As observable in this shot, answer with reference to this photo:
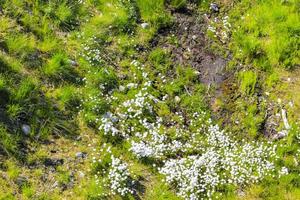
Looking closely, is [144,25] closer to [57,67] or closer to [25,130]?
[57,67]

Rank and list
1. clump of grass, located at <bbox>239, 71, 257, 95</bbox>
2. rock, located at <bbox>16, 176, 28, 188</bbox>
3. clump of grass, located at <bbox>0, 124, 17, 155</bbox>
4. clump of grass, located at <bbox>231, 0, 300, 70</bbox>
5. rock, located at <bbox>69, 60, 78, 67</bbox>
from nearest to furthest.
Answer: rock, located at <bbox>16, 176, 28, 188</bbox> < clump of grass, located at <bbox>0, 124, 17, 155</bbox> < rock, located at <bbox>69, 60, 78, 67</bbox> < clump of grass, located at <bbox>239, 71, 257, 95</bbox> < clump of grass, located at <bbox>231, 0, 300, 70</bbox>

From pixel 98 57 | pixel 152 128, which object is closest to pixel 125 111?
pixel 152 128

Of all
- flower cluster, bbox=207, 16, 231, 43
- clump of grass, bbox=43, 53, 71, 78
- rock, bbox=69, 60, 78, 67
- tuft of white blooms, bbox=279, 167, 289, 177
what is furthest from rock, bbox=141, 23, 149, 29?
tuft of white blooms, bbox=279, 167, 289, 177

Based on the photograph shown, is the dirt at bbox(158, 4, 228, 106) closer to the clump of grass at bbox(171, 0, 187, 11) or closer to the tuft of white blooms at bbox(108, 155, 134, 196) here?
the clump of grass at bbox(171, 0, 187, 11)

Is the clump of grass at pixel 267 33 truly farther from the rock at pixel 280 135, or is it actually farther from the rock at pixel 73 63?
the rock at pixel 73 63

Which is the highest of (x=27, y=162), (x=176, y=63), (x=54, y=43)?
(x=176, y=63)

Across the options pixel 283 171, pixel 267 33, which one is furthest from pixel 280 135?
pixel 267 33

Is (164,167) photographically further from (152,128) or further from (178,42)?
(178,42)

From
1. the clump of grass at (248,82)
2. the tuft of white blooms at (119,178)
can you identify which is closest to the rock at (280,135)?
the clump of grass at (248,82)
